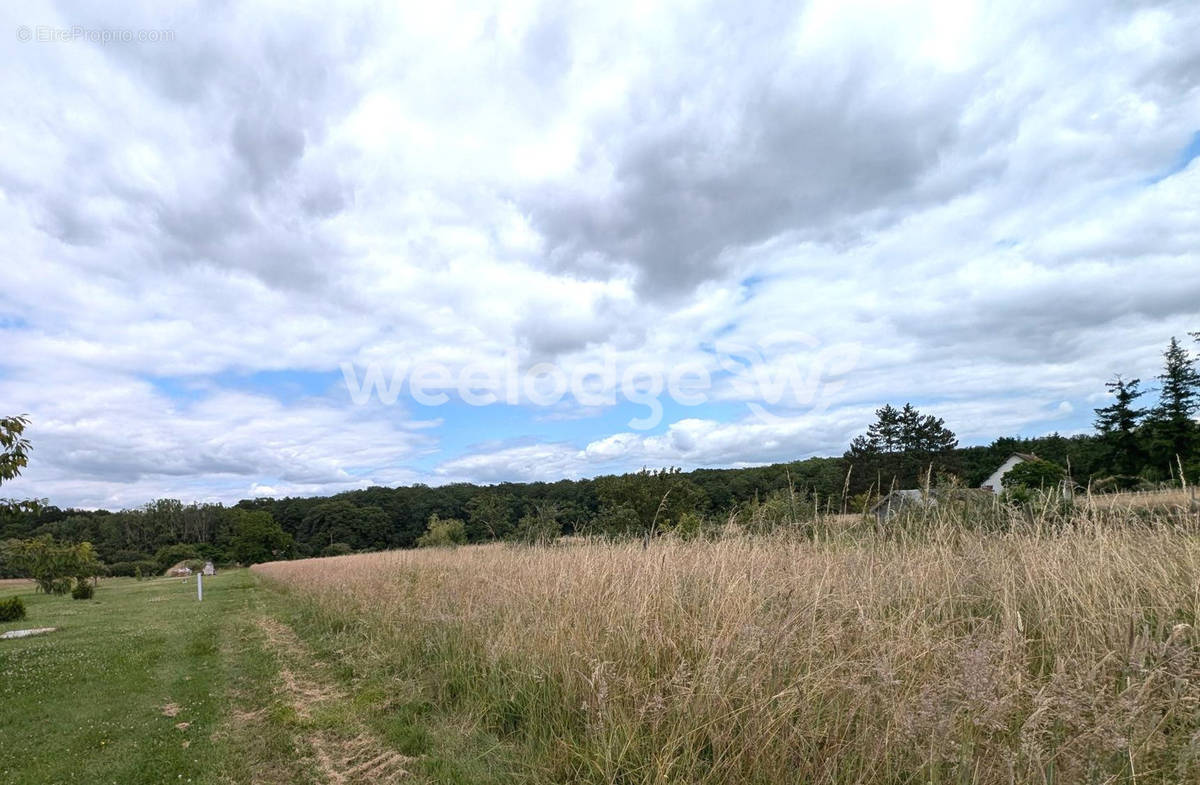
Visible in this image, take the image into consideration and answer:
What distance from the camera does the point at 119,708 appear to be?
24.7 ft

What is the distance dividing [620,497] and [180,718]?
2291cm

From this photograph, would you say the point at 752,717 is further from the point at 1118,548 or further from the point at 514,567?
the point at 514,567

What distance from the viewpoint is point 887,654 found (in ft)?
11.3

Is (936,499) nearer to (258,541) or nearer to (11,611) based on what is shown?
(11,611)

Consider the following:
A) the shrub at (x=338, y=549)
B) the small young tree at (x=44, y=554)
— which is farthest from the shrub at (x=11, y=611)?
the shrub at (x=338, y=549)

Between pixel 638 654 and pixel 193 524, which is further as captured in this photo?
pixel 193 524

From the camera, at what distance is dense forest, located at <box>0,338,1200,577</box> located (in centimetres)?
1317

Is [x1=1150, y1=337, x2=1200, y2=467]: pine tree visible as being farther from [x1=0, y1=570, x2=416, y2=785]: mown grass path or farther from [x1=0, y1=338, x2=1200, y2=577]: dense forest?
[x1=0, y1=570, x2=416, y2=785]: mown grass path

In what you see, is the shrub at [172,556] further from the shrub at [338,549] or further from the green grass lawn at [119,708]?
the green grass lawn at [119,708]

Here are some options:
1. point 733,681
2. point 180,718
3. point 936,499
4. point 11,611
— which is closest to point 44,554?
point 180,718

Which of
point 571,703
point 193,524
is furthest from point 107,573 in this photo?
point 571,703

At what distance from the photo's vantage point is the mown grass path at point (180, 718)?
523cm

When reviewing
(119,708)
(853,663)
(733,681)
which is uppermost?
(853,663)

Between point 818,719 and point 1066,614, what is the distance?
2.19 meters
